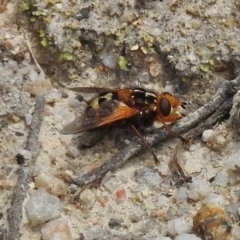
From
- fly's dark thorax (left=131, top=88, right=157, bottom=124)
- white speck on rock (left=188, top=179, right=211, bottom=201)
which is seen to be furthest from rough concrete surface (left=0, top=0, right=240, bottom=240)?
fly's dark thorax (left=131, top=88, right=157, bottom=124)

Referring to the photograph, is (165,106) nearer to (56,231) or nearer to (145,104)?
(145,104)

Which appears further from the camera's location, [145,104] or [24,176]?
[145,104]

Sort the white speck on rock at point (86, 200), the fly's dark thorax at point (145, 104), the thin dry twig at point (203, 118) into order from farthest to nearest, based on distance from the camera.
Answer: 1. the fly's dark thorax at point (145, 104)
2. the thin dry twig at point (203, 118)
3. the white speck on rock at point (86, 200)

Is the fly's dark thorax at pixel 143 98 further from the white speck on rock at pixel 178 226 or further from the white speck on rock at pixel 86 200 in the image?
the white speck on rock at pixel 178 226

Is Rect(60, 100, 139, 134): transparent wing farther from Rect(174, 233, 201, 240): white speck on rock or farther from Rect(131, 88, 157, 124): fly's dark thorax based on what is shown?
Rect(174, 233, 201, 240): white speck on rock

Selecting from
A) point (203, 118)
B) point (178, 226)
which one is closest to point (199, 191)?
point (178, 226)

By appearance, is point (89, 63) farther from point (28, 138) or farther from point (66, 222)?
point (66, 222)

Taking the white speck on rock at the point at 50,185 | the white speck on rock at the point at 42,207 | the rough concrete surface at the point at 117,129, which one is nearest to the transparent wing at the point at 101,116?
the rough concrete surface at the point at 117,129
